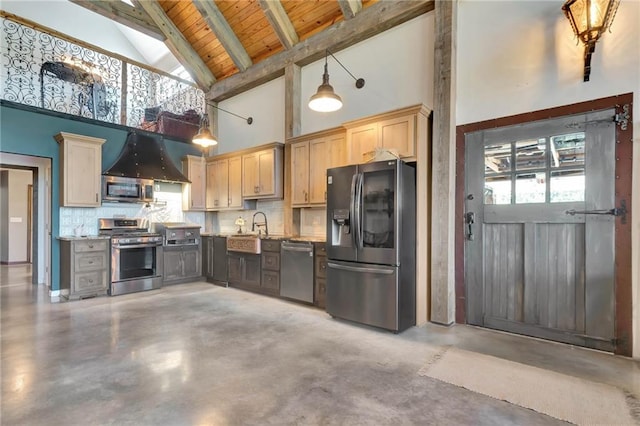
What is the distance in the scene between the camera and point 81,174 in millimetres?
5254

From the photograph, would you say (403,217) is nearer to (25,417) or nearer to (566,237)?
(566,237)

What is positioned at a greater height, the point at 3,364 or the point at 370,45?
the point at 370,45

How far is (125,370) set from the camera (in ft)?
8.54

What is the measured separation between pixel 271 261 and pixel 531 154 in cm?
376

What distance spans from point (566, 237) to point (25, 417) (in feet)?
15.0

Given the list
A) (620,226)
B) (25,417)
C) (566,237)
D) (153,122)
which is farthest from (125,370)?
(153,122)

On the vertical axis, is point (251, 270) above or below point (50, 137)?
Answer: below

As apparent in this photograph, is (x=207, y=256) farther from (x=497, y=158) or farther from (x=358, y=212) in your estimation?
(x=497, y=158)

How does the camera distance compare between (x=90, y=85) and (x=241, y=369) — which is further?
(x=90, y=85)

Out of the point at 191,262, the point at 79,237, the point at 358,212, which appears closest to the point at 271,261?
the point at 358,212

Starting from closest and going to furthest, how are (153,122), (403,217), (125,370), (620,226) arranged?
(125,370)
(620,226)
(403,217)
(153,122)

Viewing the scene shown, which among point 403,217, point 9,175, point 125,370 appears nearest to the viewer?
point 125,370

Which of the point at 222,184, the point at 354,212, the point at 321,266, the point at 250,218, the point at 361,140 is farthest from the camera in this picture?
the point at 222,184

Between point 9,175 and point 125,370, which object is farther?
point 9,175
